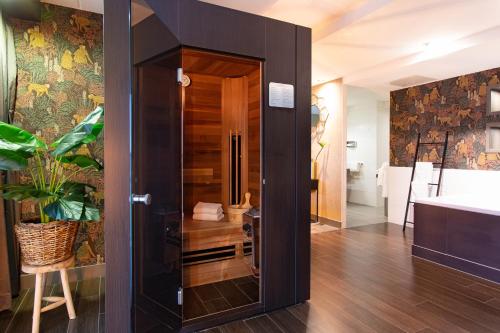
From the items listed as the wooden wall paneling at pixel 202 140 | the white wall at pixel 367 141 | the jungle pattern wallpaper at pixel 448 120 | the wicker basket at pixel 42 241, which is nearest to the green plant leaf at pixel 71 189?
the wicker basket at pixel 42 241

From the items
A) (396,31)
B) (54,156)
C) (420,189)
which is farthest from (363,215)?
(54,156)

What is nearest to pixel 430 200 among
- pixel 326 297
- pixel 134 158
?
pixel 326 297

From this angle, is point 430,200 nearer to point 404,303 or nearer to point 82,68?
point 404,303

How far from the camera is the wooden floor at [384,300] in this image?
6.89 feet

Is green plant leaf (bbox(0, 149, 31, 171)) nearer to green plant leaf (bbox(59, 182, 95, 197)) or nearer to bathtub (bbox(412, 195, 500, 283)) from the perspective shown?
green plant leaf (bbox(59, 182, 95, 197))

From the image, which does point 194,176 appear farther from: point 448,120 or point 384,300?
point 448,120

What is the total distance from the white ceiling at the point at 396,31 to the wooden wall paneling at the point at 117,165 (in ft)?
5.08

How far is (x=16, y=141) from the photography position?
1.81 m

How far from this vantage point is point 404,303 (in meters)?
2.42

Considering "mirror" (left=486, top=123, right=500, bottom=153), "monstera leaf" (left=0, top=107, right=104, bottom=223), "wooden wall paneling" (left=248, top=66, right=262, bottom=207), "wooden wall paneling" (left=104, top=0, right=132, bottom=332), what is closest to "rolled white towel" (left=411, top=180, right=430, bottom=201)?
"mirror" (left=486, top=123, right=500, bottom=153)

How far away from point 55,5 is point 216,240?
2.76 meters

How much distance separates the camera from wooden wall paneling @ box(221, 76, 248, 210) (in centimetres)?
374

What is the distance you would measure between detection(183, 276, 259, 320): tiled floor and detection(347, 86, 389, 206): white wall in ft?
16.3

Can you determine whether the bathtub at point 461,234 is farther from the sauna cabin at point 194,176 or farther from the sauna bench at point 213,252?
the sauna bench at point 213,252
